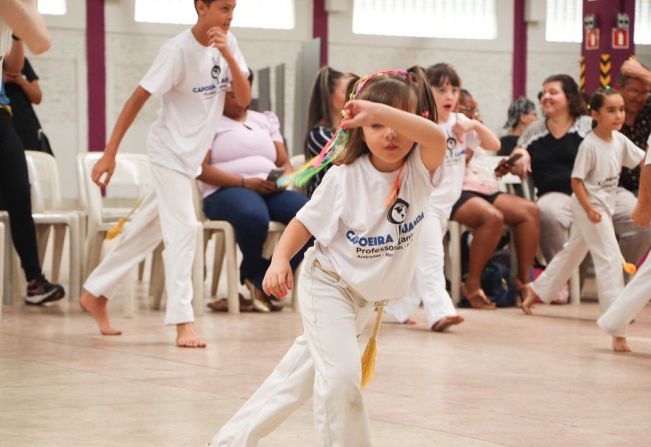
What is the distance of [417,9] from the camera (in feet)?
52.2

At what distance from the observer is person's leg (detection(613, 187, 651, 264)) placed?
261 inches

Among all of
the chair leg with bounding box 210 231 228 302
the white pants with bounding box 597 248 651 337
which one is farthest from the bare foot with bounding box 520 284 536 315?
the chair leg with bounding box 210 231 228 302

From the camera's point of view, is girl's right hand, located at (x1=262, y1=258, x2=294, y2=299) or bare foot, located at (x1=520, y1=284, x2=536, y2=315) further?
bare foot, located at (x1=520, y1=284, x2=536, y2=315)

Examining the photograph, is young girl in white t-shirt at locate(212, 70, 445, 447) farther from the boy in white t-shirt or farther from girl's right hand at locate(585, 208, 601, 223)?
girl's right hand at locate(585, 208, 601, 223)

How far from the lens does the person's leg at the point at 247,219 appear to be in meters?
5.94

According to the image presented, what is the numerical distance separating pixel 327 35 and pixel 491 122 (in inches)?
106

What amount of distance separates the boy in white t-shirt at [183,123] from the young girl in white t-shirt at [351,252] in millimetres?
2023

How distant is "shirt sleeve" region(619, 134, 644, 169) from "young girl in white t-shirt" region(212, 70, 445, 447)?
134 inches

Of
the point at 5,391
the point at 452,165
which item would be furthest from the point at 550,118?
the point at 5,391

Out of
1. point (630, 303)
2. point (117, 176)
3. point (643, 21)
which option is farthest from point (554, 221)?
point (643, 21)

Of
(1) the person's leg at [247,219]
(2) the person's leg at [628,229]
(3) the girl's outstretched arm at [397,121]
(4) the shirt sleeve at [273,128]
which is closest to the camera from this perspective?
(3) the girl's outstretched arm at [397,121]

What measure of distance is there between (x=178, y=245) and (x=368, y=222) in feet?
7.25

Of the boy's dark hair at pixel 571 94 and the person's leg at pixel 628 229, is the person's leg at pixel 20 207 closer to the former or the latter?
the boy's dark hair at pixel 571 94

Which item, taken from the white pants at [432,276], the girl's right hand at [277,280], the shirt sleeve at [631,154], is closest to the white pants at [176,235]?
the white pants at [432,276]
